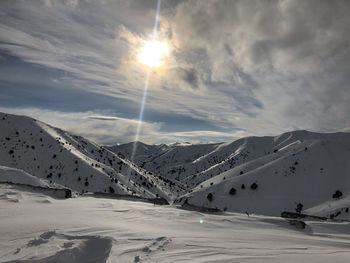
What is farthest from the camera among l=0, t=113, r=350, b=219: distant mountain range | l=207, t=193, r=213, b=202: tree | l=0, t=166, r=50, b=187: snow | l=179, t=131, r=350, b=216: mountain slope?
l=207, t=193, r=213, b=202: tree

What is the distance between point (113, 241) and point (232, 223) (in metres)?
6.20

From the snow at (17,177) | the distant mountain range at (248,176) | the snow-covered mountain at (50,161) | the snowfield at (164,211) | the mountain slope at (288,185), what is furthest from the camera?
the snow-covered mountain at (50,161)

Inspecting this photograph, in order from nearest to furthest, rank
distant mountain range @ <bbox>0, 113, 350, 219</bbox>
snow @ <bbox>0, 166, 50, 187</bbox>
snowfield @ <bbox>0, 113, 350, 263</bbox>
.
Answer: snowfield @ <bbox>0, 113, 350, 263</bbox> < snow @ <bbox>0, 166, 50, 187</bbox> < distant mountain range @ <bbox>0, 113, 350, 219</bbox>

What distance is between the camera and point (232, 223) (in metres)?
9.72

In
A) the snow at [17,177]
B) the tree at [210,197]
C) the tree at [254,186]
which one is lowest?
the tree at [210,197]

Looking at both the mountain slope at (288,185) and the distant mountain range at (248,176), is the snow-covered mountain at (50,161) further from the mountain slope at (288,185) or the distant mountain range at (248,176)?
the mountain slope at (288,185)

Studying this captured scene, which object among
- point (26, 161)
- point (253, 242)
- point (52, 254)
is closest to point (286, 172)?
point (253, 242)

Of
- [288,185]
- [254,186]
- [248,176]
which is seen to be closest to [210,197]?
[254,186]

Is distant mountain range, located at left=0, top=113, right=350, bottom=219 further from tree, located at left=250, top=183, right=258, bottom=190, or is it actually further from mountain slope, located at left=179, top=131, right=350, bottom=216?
tree, located at left=250, top=183, right=258, bottom=190

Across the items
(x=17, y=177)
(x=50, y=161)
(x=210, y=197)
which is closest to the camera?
(x=17, y=177)

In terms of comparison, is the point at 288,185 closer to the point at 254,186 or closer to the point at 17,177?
the point at 254,186

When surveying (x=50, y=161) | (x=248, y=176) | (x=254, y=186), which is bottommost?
(x=254, y=186)

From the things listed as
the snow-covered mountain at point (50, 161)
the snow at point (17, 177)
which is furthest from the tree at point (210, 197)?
the snow at point (17, 177)

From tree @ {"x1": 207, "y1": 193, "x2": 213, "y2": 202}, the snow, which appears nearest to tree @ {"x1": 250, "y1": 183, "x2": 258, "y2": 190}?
tree @ {"x1": 207, "y1": 193, "x2": 213, "y2": 202}
